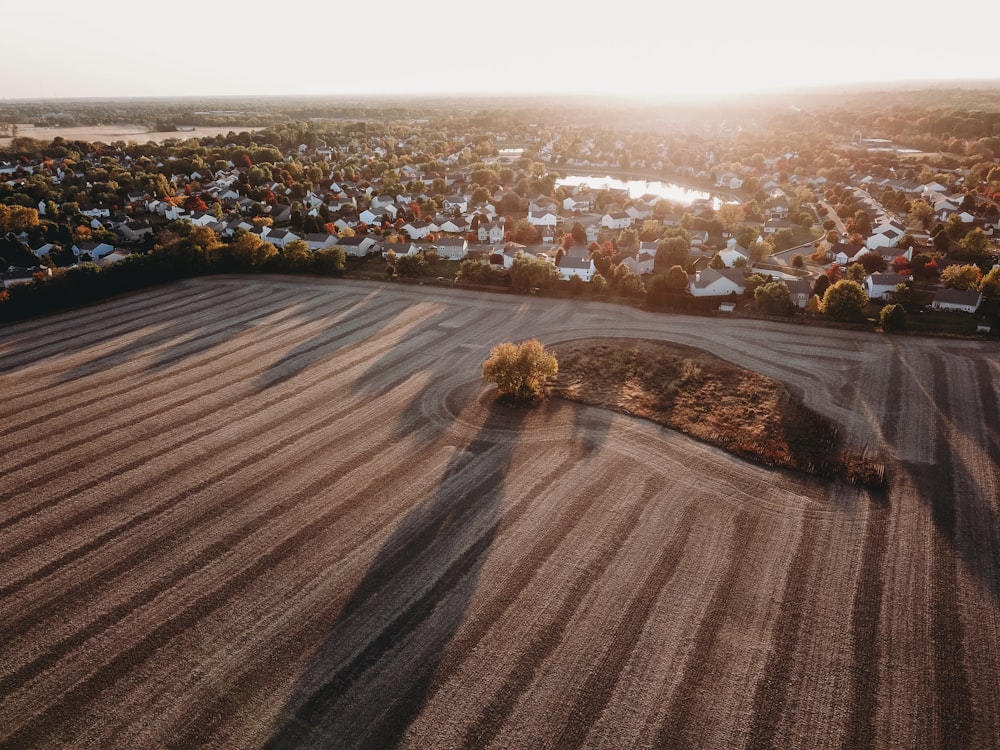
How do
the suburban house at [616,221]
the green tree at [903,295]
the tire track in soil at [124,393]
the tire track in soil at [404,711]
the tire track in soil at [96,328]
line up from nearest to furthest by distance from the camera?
the tire track in soil at [404,711]
the tire track in soil at [124,393]
the tire track in soil at [96,328]
the green tree at [903,295]
the suburban house at [616,221]

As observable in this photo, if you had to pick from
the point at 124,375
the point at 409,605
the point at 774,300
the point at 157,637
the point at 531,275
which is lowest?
the point at 157,637

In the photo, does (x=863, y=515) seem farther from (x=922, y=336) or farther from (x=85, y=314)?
(x=85, y=314)

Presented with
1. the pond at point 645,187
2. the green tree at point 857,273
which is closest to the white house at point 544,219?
the pond at point 645,187

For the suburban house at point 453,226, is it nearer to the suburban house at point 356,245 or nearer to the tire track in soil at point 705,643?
the suburban house at point 356,245

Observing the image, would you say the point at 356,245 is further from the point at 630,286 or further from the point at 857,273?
the point at 857,273

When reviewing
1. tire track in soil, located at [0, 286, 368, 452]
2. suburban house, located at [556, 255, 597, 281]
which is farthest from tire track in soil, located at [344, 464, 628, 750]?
suburban house, located at [556, 255, 597, 281]

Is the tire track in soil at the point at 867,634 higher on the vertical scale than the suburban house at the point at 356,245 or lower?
lower

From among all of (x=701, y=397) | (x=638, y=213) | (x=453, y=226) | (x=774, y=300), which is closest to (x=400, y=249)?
(x=453, y=226)

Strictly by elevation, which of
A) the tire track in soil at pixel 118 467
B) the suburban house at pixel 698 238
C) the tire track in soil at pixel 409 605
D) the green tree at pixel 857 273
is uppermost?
the suburban house at pixel 698 238
